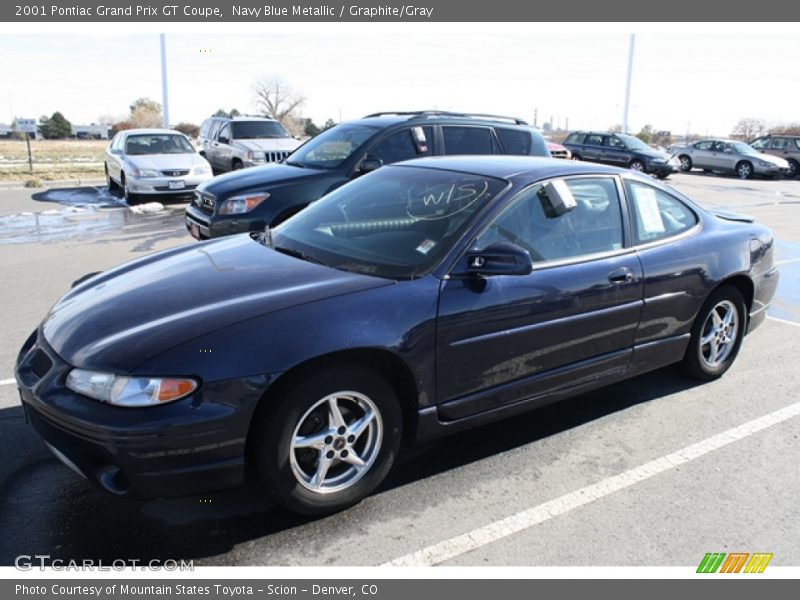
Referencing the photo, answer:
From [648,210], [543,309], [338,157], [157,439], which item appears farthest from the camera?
[338,157]

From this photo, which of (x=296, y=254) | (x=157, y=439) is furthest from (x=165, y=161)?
(x=157, y=439)

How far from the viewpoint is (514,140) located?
8422mm

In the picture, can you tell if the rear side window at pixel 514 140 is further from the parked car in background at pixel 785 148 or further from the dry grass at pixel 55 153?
the parked car in background at pixel 785 148

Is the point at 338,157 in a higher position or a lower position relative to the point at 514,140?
lower

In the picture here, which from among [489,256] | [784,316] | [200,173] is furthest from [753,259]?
[200,173]

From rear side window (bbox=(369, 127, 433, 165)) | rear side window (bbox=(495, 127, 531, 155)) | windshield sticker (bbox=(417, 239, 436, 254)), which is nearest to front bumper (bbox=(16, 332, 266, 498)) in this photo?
windshield sticker (bbox=(417, 239, 436, 254))

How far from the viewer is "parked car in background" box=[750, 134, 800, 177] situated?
27906mm

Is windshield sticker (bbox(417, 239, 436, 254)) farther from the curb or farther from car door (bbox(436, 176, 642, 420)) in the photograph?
the curb

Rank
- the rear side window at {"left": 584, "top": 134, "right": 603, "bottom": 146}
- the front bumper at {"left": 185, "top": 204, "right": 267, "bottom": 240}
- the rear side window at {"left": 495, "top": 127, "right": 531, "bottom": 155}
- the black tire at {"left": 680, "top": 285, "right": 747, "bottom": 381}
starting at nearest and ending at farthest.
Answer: the black tire at {"left": 680, "top": 285, "right": 747, "bottom": 381} → the front bumper at {"left": 185, "top": 204, "right": 267, "bottom": 240} → the rear side window at {"left": 495, "top": 127, "right": 531, "bottom": 155} → the rear side window at {"left": 584, "top": 134, "right": 603, "bottom": 146}

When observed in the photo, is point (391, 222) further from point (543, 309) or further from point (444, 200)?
point (543, 309)

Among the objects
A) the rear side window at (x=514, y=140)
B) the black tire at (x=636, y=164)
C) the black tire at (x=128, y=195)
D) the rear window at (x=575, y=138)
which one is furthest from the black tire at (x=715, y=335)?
the rear window at (x=575, y=138)

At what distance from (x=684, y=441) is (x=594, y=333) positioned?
86cm

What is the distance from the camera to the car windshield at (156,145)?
47.0 feet

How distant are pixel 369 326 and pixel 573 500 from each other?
53.1 inches
